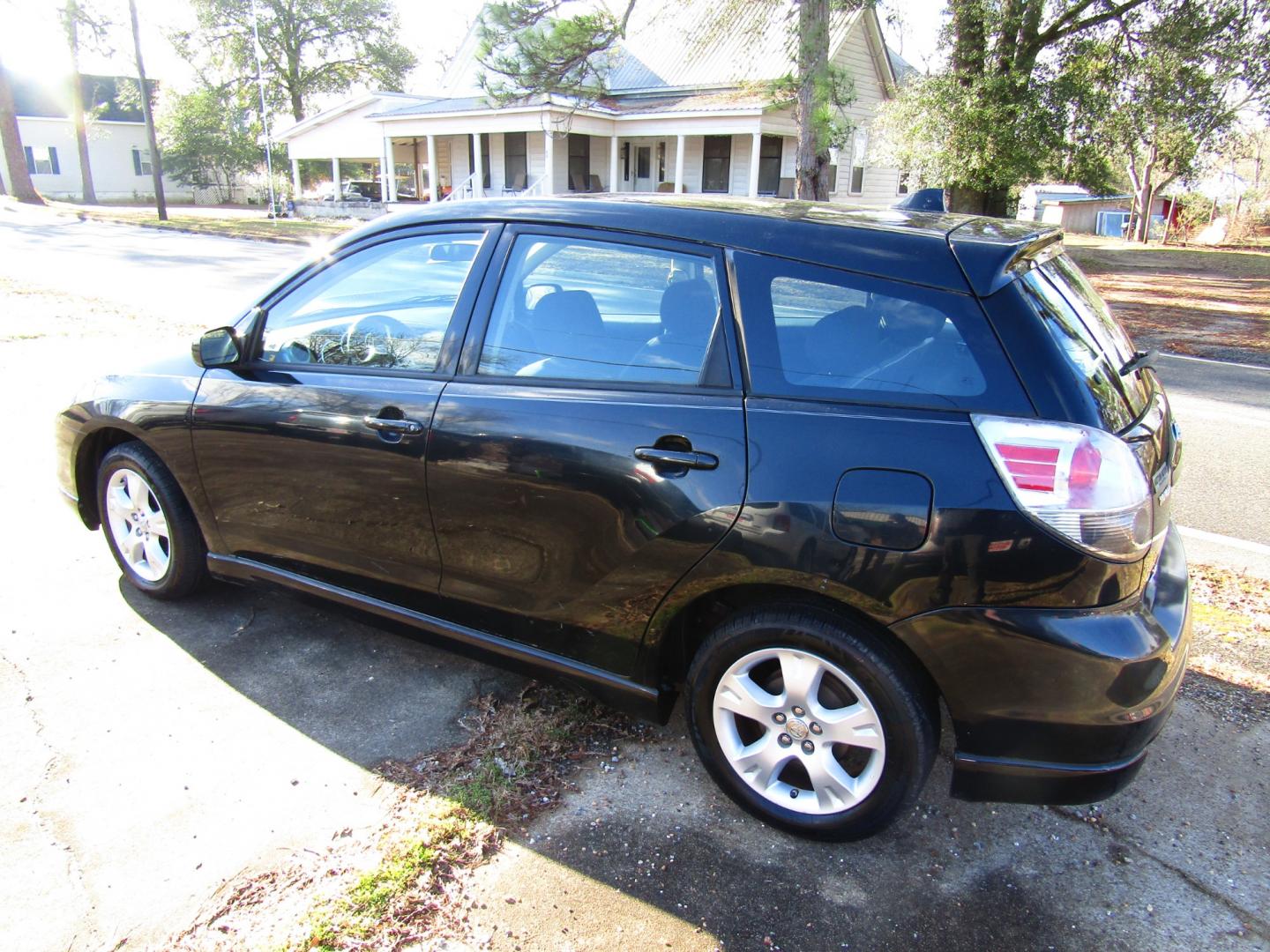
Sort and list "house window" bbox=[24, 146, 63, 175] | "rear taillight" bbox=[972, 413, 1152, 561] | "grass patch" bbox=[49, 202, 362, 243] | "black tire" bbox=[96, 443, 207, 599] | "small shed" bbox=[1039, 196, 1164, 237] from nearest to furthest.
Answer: "rear taillight" bbox=[972, 413, 1152, 561] → "black tire" bbox=[96, 443, 207, 599] → "grass patch" bbox=[49, 202, 362, 243] → "small shed" bbox=[1039, 196, 1164, 237] → "house window" bbox=[24, 146, 63, 175]

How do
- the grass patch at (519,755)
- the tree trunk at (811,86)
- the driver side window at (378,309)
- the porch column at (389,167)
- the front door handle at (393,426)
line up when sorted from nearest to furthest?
the grass patch at (519,755), the front door handle at (393,426), the driver side window at (378,309), the tree trunk at (811,86), the porch column at (389,167)

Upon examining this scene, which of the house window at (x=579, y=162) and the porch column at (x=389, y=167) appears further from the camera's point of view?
the porch column at (x=389, y=167)

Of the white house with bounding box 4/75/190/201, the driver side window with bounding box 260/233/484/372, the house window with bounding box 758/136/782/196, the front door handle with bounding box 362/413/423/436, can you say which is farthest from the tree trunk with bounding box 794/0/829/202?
the white house with bounding box 4/75/190/201

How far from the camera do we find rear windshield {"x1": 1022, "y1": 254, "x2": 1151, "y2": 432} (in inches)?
90.0

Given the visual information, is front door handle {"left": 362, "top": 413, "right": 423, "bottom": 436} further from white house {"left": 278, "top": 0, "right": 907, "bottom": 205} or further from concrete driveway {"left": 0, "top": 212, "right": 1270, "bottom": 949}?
white house {"left": 278, "top": 0, "right": 907, "bottom": 205}

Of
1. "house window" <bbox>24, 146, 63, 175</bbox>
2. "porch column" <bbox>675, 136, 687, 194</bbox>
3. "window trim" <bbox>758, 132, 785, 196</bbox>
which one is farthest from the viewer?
"house window" <bbox>24, 146, 63, 175</bbox>

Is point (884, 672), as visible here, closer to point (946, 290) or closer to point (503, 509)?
point (946, 290)

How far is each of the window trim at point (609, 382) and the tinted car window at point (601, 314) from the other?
0.02 m

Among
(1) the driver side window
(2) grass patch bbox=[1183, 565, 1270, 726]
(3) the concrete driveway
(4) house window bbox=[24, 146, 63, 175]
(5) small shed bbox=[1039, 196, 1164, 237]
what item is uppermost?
(4) house window bbox=[24, 146, 63, 175]

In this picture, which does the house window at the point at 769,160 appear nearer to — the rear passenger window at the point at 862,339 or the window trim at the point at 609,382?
the window trim at the point at 609,382

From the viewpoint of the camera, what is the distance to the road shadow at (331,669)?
3.06 metres

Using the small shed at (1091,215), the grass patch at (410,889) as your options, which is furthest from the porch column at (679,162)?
the grass patch at (410,889)

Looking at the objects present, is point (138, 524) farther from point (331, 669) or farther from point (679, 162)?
point (679, 162)

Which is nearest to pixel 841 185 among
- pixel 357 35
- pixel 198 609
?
pixel 198 609
